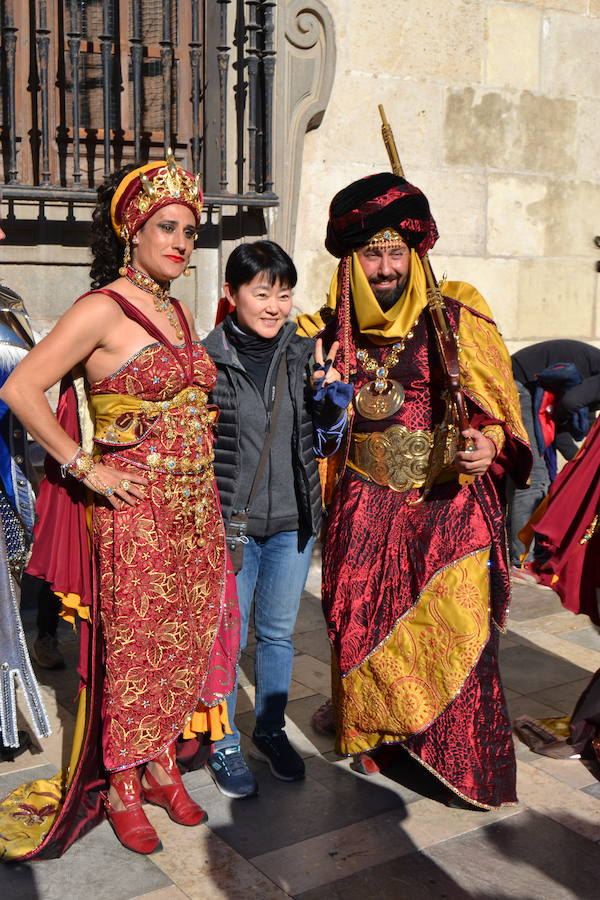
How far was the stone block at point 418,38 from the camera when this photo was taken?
6078 millimetres

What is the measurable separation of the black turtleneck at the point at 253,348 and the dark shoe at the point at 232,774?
127 centimetres

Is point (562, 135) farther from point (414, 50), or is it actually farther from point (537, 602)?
point (537, 602)

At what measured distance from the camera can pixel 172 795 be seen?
3205mm

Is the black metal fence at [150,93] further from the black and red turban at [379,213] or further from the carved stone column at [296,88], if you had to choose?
the black and red turban at [379,213]

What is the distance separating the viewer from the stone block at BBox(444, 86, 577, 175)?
651 cm

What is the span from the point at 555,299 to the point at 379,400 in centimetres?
407

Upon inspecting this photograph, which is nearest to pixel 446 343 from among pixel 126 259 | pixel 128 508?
pixel 126 259

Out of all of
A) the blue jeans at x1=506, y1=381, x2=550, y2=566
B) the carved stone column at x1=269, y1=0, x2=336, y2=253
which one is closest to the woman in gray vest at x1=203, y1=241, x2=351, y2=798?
the carved stone column at x1=269, y1=0, x2=336, y2=253

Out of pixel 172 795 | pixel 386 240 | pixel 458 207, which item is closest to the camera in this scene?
pixel 172 795

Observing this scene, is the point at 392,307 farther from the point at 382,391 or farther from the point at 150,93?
the point at 150,93

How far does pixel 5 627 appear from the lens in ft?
10.9

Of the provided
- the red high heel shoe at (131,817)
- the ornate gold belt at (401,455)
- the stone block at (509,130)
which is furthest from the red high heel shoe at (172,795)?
the stone block at (509,130)

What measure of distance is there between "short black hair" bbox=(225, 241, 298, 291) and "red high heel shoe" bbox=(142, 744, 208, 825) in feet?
5.06

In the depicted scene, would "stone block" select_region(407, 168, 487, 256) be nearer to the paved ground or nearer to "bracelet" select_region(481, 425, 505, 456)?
"bracelet" select_region(481, 425, 505, 456)
